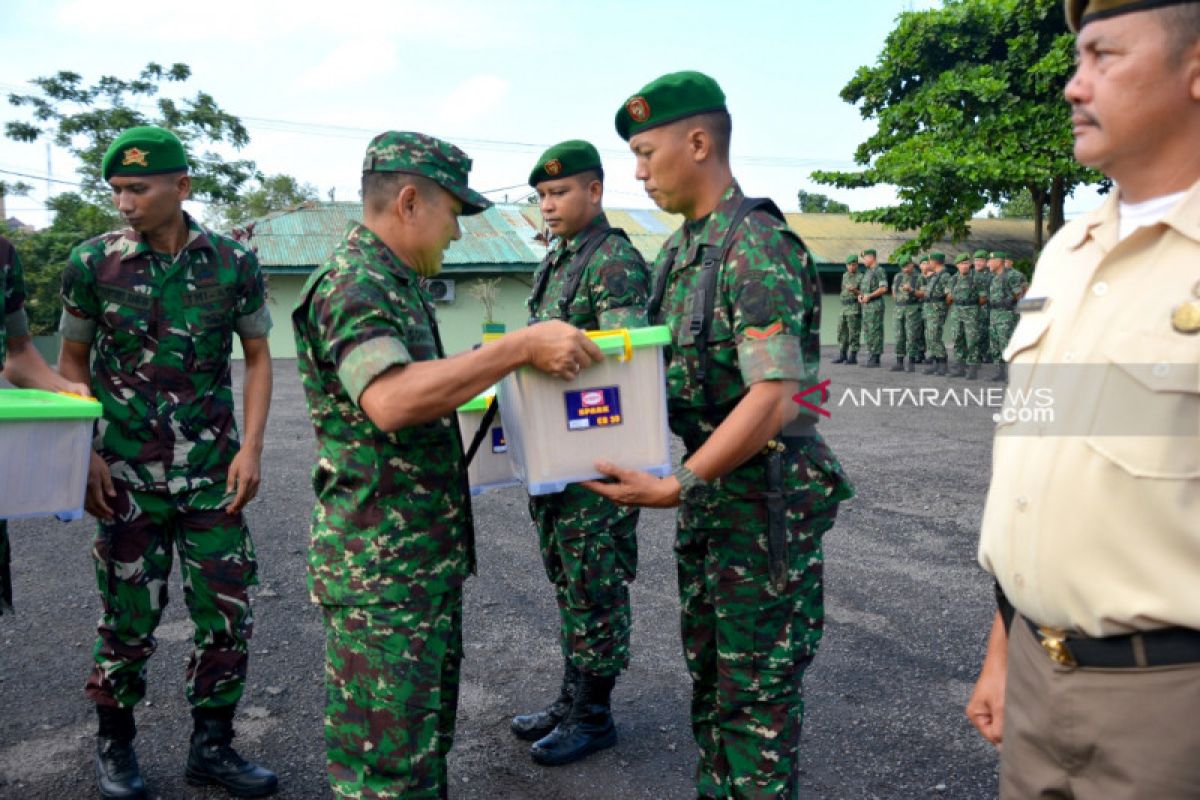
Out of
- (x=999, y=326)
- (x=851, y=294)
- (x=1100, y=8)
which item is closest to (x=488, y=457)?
(x=1100, y=8)

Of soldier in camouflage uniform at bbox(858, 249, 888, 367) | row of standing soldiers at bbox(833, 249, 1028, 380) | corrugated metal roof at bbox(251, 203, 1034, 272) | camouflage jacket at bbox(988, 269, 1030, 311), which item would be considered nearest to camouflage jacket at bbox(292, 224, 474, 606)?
row of standing soldiers at bbox(833, 249, 1028, 380)

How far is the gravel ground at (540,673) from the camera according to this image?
334cm

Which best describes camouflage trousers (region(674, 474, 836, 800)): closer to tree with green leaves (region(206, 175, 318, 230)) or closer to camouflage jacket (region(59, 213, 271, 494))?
camouflage jacket (region(59, 213, 271, 494))

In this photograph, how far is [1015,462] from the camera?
1771 mm

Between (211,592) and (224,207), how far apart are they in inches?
1227

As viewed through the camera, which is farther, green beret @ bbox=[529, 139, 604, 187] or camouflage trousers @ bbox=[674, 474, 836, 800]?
green beret @ bbox=[529, 139, 604, 187]

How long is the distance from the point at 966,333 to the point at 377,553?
16925mm

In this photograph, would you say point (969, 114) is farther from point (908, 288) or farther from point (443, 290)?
point (443, 290)

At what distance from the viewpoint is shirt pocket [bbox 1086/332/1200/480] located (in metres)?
1.49

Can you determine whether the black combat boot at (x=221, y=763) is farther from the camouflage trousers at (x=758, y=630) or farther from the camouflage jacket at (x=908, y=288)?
the camouflage jacket at (x=908, y=288)

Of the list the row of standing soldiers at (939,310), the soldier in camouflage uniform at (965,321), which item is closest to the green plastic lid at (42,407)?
the row of standing soldiers at (939,310)

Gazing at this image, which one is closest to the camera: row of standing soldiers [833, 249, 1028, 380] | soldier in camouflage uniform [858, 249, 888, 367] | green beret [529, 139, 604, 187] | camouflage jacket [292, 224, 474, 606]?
camouflage jacket [292, 224, 474, 606]

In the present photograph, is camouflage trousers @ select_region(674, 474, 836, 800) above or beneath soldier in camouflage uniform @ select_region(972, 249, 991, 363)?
beneath

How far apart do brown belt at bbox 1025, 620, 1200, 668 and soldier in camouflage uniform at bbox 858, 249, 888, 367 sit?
63.1 ft
